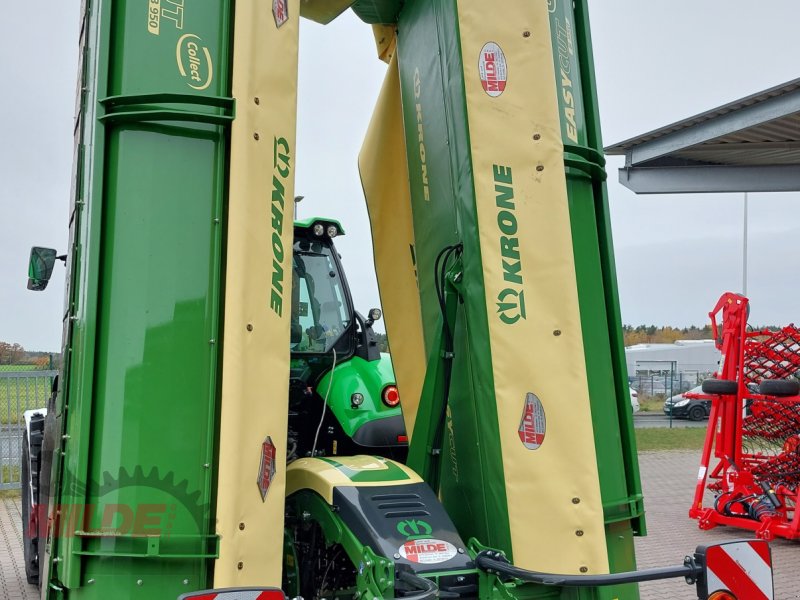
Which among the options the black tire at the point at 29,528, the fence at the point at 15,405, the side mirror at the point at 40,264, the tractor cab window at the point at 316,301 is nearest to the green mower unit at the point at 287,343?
the side mirror at the point at 40,264

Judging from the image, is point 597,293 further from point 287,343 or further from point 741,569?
point 287,343

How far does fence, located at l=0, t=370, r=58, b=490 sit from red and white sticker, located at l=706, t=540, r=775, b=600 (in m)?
10.2

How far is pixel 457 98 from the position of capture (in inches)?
129

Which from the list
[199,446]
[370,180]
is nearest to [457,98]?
[370,180]

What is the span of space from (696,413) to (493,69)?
90.9 feet

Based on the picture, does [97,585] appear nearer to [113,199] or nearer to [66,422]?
[66,422]

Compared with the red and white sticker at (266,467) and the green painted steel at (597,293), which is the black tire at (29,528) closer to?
the red and white sticker at (266,467)

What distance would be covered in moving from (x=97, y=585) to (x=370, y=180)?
7.98 ft

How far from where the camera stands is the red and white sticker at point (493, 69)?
10.3 feet

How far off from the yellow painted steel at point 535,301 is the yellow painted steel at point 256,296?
764 millimetres

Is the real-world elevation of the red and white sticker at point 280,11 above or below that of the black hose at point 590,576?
above

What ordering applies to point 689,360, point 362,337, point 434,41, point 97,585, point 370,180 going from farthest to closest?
point 689,360 < point 362,337 < point 370,180 < point 434,41 < point 97,585

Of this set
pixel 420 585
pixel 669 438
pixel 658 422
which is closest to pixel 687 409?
pixel 658 422

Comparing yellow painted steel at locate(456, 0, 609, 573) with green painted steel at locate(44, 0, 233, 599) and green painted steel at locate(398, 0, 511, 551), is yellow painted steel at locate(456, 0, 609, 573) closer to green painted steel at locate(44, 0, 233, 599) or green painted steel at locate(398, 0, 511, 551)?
green painted steel at locate(398, 0, 511, 551)
